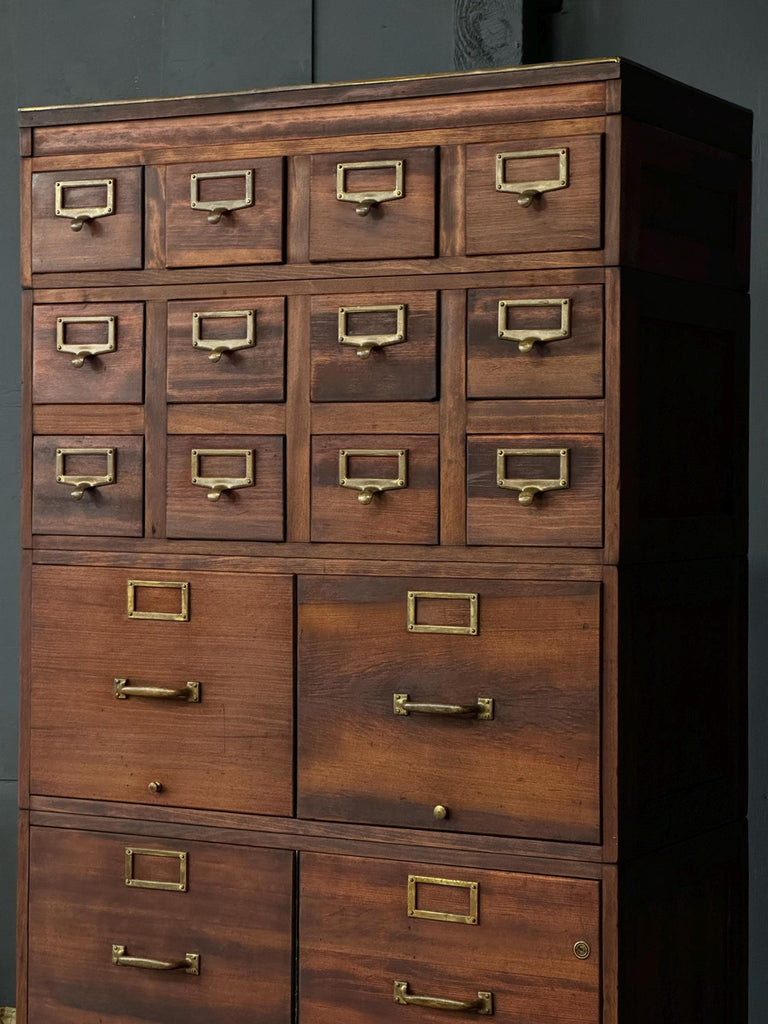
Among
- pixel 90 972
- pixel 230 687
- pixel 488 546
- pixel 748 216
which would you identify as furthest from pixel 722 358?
pixel 90 972

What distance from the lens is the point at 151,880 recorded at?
339 cm

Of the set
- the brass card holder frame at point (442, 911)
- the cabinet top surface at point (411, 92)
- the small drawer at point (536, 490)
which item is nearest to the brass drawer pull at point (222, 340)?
the cabinet top surface at point (411, 92)

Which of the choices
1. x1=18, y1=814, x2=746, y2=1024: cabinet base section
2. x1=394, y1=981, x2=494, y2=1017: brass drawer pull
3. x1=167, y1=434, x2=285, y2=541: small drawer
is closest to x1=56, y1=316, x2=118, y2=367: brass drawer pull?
x1=167, y1=434, x2=285, y2=541: small drawer

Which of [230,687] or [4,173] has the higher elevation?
[4,173]

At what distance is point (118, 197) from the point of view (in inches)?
134

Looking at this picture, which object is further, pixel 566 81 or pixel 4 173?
pixel 4 173

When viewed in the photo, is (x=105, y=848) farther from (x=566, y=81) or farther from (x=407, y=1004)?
(x=566, y=81)

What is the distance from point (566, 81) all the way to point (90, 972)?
2.00 metres

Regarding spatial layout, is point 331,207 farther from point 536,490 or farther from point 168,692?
point 168,692

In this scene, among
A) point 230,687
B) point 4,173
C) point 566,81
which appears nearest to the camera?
point 566,81

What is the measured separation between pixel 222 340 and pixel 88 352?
0.30 meters

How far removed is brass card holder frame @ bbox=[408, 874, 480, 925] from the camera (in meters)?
3.10

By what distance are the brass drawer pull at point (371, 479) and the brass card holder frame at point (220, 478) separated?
0.20m

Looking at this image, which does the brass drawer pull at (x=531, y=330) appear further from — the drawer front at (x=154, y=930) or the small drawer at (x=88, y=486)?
the drawer front at (x=154, y=930)
